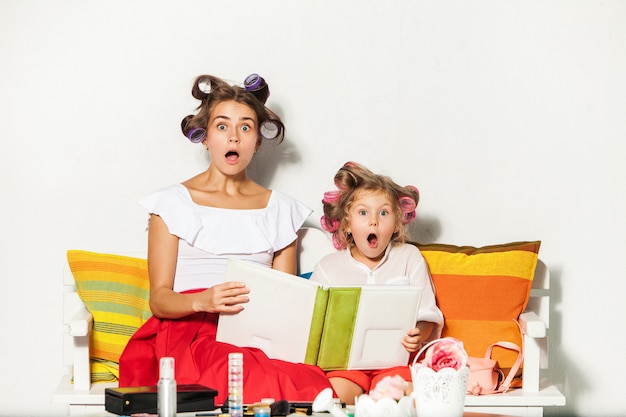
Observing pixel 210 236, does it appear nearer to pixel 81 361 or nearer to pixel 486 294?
pixel 81 361

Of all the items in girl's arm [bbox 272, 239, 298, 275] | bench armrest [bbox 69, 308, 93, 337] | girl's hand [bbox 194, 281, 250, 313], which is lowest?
bench armrest [bbox 69, 308, 93, 337]

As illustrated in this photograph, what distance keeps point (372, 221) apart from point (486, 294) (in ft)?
1.22

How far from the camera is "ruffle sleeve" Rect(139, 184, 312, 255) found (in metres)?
2.75

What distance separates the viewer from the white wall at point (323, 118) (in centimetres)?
307

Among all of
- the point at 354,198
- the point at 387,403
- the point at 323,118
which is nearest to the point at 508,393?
the point at 354,198

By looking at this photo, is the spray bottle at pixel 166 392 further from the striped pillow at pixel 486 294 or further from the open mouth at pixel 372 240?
the striped pillow at pixel 486 294

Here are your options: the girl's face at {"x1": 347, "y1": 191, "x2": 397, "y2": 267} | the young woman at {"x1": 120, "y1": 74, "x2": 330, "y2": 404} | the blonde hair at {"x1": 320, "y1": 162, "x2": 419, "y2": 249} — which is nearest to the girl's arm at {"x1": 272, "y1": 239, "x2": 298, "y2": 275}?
the young woman at {"x1": 120, "y1": 74, "x2": 330, "y2": 404}

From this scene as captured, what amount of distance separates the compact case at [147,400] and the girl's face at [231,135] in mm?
949

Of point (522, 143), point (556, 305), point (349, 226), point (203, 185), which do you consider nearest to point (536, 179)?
point (522, 143)

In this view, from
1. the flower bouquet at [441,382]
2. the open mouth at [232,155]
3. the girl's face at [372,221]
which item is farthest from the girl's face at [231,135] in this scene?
the flower bouquet at [441,382]

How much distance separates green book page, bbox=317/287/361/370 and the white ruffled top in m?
0.38

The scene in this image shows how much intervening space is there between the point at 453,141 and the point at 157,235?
3.14ft

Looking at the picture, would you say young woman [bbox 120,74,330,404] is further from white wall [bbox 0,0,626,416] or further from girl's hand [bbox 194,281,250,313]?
white wall [bbox 0,0,626,416]

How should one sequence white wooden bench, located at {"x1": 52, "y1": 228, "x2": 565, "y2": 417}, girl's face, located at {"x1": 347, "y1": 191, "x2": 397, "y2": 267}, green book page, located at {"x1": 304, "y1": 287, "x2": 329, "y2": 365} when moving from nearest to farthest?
green book page, located at {"x1": 304, "y1": 287, "x2": 329, "y2": 365}, white wooden bench, located at {"x1": 52, "y1": 228, "x2": 565, "y2": 417}, girl's face, located at {"x1": 347, "y1": 191, "x2": 397, "y2": 267}
